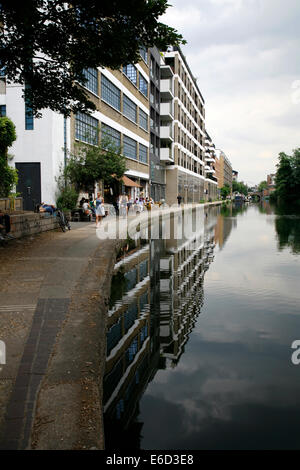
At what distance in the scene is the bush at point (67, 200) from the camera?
19891 mm

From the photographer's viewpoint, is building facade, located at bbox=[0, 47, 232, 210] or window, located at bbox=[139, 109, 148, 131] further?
window, located at bbox=[139, 109, 148, 131]

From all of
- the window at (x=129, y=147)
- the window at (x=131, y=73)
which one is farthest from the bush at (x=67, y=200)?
the window at (x=131, y=73)

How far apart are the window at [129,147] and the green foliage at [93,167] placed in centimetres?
1137

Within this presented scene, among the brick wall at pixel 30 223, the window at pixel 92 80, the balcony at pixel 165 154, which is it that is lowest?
the brick wall at pixel 30 223

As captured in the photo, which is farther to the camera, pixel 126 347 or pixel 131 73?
pixel 131 73

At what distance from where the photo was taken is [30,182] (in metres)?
20.6

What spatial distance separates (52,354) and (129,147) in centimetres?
3179

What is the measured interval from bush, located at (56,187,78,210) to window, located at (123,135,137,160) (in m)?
13.2

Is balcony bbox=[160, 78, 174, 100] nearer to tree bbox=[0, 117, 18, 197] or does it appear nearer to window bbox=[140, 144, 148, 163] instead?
window bbox=[140, 144, 148, 163]

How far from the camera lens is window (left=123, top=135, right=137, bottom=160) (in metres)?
32.7

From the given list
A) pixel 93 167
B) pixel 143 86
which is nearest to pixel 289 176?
pixel 143 86

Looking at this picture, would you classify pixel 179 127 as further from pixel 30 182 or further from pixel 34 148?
pixel 30 182

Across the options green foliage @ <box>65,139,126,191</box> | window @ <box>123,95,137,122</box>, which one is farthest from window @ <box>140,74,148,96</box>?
green foliage @ <box>65,139,126,191</box>

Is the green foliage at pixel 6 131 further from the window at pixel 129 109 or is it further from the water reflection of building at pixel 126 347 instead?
the window at pixel 129 109
